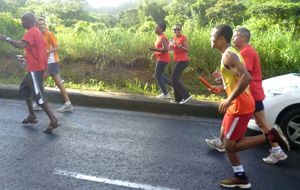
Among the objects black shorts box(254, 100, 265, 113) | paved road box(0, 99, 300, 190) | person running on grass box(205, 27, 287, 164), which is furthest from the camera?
black shorts box(254, 100, 265, 113)

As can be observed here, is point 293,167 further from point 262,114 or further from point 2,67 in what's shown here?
point 2,67

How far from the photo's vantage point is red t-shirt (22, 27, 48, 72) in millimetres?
6523

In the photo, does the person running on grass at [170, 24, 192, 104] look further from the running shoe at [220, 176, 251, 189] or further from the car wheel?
the running shoe at [220, 176, 251, 189]

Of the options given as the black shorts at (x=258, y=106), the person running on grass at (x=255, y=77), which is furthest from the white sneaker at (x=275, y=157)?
the black shorts at (x=258, y=106)

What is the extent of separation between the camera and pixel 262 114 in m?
5.59

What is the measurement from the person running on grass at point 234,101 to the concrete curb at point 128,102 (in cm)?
334

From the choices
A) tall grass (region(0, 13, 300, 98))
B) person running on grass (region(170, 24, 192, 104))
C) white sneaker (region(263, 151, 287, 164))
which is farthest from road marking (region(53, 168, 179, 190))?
tall grass (region(0, 13, 300, 98))

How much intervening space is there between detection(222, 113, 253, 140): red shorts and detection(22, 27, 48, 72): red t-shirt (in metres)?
3.12

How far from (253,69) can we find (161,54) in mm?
3390

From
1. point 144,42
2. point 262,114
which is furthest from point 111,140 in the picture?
point 144,42

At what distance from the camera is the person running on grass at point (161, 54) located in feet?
27.9

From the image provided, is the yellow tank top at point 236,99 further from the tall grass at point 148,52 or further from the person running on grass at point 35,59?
the tall grass at point 148,52

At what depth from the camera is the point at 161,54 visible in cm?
868

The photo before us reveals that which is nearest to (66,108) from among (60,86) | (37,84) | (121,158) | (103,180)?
(60,86)
